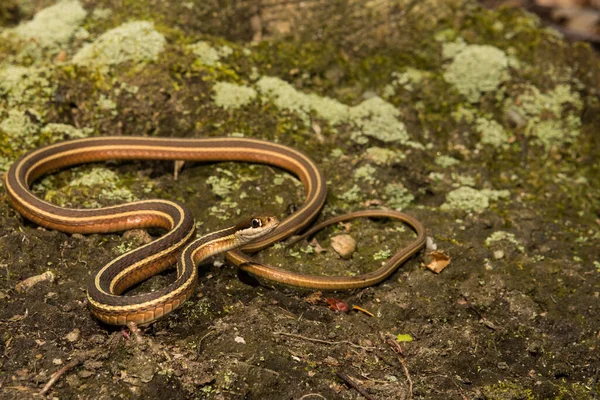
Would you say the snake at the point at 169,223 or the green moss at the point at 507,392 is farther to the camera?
the snake at the point at 169,223

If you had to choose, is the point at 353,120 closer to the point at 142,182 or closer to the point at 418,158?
the point at 418,158

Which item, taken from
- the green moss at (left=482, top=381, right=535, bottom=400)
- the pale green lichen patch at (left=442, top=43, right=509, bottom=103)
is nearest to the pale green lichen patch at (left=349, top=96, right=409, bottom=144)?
the pale green lichen patch at (left=442, top=43, right=509, bottom=103)

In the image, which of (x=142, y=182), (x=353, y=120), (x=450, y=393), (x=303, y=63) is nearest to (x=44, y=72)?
(x=142, y=182)

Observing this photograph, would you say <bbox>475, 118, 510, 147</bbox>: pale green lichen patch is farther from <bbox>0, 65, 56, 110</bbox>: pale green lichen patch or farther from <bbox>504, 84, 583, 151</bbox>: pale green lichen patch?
<bbox>0, 65, 56, 110</bbox>: pale green lichen patch

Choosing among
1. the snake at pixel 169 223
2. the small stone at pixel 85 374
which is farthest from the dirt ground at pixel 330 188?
the snake at pixel 169 223

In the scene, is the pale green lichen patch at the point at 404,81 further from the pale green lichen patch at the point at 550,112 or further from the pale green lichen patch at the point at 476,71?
the pale green lichen patch at the point at 550,112

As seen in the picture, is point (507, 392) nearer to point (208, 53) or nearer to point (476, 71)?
point (476, 71)
